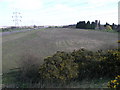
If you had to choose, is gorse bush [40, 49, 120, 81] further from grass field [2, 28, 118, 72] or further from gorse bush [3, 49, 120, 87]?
grass field [2, 28, 118, 72]

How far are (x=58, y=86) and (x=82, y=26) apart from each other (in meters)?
70.6

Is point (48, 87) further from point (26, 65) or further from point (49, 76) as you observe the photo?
point (26, 65)

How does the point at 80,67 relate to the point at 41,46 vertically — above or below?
below

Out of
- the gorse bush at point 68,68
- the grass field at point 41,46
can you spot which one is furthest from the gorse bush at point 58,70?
the grass field at point 41,46

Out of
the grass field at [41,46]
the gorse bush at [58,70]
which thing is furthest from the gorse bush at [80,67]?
the grass field at [41,46]

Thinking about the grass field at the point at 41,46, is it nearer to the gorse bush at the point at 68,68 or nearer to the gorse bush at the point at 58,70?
the gorse bush at the point at 68,68

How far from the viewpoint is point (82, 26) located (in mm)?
75750

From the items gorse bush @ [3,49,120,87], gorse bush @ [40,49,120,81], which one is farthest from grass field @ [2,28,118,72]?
gorse bush @ [40,49,120,81]

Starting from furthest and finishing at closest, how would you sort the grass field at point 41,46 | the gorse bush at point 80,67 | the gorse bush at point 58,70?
the grass field at point 41,46
the gorse bush at point 80,67
the gorse bush at point 58,70

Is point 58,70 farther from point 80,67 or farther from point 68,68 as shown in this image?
point 80,67

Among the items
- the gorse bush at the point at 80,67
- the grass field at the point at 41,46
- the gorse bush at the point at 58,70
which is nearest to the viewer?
the gorse bush at the point at 58,70

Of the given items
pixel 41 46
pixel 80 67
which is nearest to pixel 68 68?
pixel 80 67

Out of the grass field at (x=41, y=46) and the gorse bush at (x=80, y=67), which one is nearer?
the gorse bush at (x=80, y=67)

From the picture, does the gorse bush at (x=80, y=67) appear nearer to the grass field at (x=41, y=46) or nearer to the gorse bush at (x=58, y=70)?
the gorse bush at (x=58, y=70)
